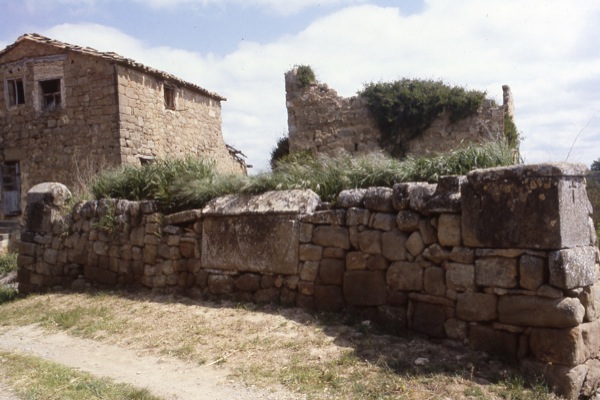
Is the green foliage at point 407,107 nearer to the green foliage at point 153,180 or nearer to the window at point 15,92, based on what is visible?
the green foliage at point 153,180

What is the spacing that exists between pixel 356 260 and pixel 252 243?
4.79 feet

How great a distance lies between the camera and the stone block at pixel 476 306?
476cm

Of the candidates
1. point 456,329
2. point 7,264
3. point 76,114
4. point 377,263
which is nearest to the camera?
point 456,329

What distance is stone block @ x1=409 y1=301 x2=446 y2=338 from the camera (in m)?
5.14

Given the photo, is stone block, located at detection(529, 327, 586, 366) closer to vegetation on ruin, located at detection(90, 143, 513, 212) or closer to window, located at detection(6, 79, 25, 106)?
vegetation on ruin, located at detection(90, 143, 513, 212)

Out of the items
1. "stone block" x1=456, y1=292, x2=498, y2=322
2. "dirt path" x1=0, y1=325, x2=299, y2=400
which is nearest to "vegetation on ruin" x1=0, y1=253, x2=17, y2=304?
"dirt path" x1=0, y1=325, x2=299, y2=400

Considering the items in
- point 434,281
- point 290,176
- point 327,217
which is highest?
point 290,176

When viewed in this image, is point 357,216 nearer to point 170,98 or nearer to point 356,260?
point 356,260

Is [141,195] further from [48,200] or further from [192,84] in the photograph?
[192,84]

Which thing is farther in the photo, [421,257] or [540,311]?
[421,257]

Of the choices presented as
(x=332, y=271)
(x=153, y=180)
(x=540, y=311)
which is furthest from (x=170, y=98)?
(x=540, y=311)

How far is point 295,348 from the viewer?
17.1 feet

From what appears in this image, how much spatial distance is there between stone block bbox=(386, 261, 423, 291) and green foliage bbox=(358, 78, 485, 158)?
6.90 m

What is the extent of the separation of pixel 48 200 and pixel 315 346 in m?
5.95
